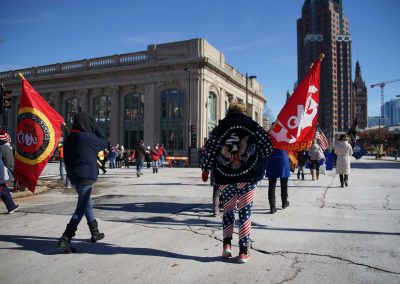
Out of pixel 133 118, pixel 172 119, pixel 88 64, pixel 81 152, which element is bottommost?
pixel 81 152

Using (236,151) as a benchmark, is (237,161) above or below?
Answer: below

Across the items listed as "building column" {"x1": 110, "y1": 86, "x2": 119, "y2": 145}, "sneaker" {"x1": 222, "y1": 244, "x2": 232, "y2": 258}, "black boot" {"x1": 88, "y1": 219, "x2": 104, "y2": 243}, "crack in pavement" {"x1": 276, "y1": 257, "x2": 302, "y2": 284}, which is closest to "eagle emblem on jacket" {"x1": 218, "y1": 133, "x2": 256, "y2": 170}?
"sneaker" {"x1": 222, "y1": 244, "x2": 232, "y2": 258}

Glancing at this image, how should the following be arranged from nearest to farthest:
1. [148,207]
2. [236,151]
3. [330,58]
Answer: [236,151]
[148,207]
[330,58]

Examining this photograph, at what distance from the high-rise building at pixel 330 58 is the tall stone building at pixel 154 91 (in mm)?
105325

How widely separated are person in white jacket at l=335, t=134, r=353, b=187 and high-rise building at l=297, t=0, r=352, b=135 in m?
131

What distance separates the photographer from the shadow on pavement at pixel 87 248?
426cm

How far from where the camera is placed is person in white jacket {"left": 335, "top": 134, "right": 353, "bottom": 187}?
1184 centimetres

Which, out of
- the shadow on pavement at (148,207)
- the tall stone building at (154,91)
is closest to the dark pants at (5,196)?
the shadow on pavement at (148,207)

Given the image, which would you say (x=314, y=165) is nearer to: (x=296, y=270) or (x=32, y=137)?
(x=32, y=137)

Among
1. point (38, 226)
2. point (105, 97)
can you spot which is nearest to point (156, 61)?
point (105, 97)

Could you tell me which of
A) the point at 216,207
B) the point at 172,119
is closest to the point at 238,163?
the point at 216,207

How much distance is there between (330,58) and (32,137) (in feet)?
484

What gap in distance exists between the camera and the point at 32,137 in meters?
7.11

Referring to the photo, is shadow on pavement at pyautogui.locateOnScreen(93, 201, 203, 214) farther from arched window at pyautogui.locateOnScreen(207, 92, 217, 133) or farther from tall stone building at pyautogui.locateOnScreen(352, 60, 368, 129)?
tall stone building at pyautogui.locateOnScreen(352, 60, 368, 129)
